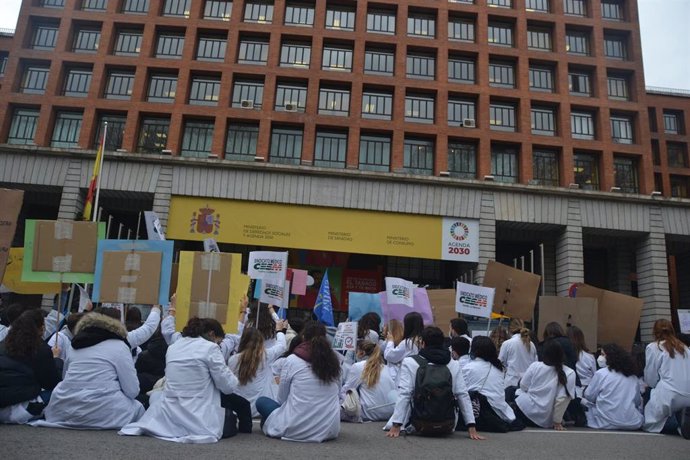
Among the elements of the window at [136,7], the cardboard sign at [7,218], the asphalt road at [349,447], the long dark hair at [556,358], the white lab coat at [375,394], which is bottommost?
the asphalt road at [349,447]

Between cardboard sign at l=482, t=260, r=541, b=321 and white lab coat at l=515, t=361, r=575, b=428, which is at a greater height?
cardboard sign at l=482, t=260, r=541, b=321

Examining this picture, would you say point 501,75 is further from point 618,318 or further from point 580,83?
point 618,318

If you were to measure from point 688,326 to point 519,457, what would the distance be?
20.5 metres

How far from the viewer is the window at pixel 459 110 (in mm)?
29422

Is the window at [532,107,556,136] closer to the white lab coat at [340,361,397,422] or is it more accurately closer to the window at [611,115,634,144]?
the window at [611,115,634,144]

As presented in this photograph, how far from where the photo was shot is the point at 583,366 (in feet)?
34.2

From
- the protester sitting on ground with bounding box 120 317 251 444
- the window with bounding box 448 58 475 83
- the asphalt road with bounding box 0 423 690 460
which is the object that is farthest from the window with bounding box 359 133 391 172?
the protester sitting on ground with bounding box 120 317 251 444

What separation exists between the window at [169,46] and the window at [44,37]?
5855 mm

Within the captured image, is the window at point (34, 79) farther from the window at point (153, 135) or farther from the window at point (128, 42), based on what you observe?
the window at point (153, 135)

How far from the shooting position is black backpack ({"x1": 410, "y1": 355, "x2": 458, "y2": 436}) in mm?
7016

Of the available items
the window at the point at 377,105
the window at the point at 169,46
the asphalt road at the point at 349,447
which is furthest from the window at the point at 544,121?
the asphalt road at the point at 349,447

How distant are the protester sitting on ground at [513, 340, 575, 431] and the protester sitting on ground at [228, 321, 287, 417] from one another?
424cm

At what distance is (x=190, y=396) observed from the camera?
6.33m

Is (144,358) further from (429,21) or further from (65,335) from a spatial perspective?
(429,21)
